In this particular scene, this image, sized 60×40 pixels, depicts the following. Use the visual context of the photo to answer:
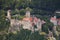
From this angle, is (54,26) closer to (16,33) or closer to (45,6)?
(45,6)

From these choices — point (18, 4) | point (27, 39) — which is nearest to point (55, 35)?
point (27, 39)

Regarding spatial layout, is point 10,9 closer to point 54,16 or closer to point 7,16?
point 7,16

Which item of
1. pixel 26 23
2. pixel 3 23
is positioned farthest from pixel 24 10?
pixel 3 23

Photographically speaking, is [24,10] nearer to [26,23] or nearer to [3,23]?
[26,23]

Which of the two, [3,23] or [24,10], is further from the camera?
[24,10]

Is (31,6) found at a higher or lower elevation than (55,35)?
higher

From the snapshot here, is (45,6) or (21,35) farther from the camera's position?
(45,6)

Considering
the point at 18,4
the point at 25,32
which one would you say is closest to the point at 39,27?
the point at 25,32

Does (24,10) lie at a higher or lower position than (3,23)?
higher

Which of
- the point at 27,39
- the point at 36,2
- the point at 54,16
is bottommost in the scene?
the point at 27,39
